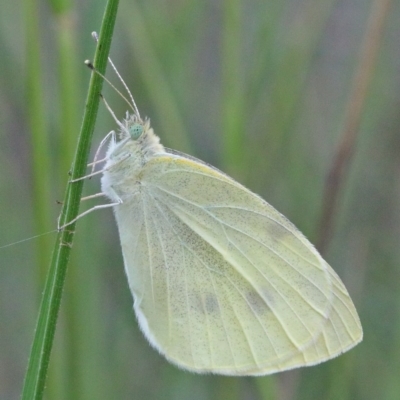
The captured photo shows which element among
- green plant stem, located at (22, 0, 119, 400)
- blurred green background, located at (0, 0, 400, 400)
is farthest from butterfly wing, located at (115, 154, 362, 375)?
green plant stem, located at (22, 0, 119, 400)

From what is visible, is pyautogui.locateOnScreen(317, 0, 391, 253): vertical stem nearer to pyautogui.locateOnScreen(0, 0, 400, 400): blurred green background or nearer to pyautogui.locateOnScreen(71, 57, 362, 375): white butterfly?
pyautogui.locateOnScreen(0, 0, 400, 400): blurred green background

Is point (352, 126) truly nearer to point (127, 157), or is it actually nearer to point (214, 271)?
point (214, 271)

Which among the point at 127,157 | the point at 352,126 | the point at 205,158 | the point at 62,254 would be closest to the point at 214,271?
the point at 127,157

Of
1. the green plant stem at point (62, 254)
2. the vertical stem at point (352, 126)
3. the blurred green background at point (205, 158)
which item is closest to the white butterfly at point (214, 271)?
the blurred green background at point (205, 158)

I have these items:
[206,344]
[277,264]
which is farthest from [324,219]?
[206,344]

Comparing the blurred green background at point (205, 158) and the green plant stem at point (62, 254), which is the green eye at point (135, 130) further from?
the green plant stem at point (62, 254)

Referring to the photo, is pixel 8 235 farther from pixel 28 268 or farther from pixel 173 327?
pixel 173 327
